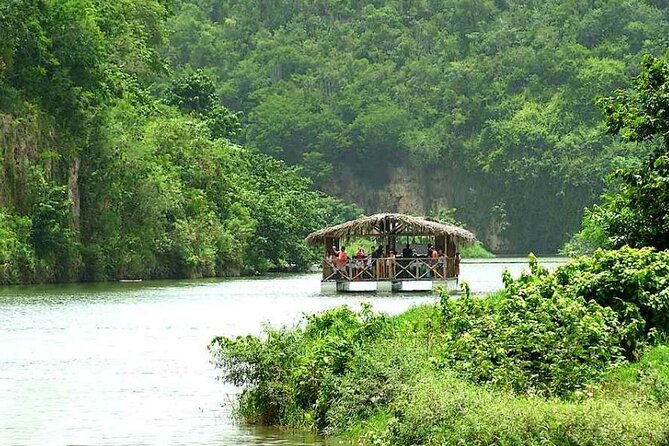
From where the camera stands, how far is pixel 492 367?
60.5 ft

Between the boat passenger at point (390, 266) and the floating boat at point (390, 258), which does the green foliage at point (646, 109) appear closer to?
the floating boat at point (390, 258)

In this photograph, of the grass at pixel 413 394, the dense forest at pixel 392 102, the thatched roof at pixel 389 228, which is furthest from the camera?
the dense forest at pixel 392 102

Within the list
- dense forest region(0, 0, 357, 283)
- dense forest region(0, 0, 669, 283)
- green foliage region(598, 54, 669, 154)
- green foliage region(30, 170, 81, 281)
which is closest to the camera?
green foliage region(598, 54, 669, 154)

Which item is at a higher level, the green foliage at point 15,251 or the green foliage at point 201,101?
the green foliage at point 201,101

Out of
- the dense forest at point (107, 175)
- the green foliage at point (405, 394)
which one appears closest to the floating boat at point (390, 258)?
the dense forest at point (107, 175)

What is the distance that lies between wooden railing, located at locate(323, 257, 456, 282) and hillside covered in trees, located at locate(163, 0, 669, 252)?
65.9 metres

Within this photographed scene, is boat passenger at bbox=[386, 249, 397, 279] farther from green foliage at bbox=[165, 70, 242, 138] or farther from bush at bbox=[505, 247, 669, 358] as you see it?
green foliage at bbox=[165, 70, 242, 138]

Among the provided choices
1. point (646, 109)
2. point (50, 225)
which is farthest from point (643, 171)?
point (50, 225)

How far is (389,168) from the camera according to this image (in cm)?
13262

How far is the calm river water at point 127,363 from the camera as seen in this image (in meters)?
20.3

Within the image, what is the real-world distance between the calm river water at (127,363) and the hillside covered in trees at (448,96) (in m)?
72.8

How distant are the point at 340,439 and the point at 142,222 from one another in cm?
5070

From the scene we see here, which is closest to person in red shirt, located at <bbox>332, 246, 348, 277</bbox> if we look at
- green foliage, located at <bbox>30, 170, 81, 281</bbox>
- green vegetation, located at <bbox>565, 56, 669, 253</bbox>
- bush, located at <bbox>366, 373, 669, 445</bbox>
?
green foliage, located at <bbox>30, 170, 81, 281</bbox>

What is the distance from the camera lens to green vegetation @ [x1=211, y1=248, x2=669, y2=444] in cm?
1634
